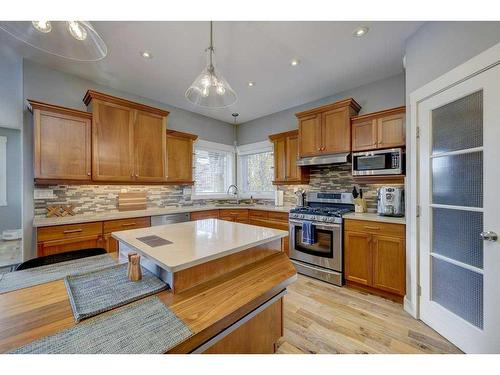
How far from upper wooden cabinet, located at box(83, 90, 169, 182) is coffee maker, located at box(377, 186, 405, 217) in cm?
311

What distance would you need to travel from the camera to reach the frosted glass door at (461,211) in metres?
1.43

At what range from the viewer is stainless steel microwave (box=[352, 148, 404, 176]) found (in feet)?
8.25

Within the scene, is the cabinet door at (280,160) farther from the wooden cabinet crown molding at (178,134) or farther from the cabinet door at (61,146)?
the cabinet door at (61,146)

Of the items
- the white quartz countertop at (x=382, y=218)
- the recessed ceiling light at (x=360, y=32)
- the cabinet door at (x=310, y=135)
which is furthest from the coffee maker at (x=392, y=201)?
the recessed ceiling light at (x=360, y=32)

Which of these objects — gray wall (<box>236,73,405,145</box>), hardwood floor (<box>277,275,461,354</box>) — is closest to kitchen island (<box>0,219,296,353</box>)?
hardwood floor (<box>277,275,461,354</box>)

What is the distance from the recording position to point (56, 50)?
1.18 m

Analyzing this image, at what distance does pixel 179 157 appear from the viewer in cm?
362

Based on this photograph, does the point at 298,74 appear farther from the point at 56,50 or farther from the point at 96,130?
the point at 96,130

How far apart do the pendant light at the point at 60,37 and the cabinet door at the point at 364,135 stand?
2.85 metres

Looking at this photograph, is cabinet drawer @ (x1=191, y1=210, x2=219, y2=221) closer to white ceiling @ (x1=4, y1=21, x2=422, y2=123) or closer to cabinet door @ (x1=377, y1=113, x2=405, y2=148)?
white ceiling @ (x1=4, y1=21, x2=422, y2=123)

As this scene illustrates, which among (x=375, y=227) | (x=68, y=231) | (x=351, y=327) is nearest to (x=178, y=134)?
(x=68, y=231)

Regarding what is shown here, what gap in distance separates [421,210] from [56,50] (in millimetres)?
3001
